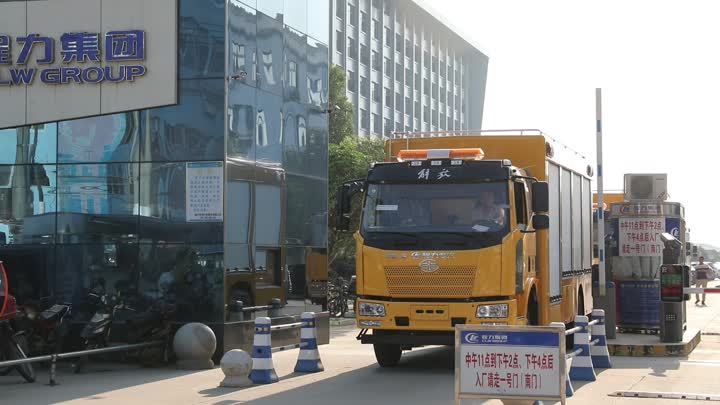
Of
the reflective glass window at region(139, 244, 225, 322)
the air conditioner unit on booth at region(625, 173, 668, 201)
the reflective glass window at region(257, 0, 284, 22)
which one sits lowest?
the reflective glass window at region(139, 244, 225, 322)

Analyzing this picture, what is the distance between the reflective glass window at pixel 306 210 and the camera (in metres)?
20.9

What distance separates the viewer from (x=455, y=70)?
4643 inches

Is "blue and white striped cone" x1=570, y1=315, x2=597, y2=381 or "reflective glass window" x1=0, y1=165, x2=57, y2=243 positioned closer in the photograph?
"blue and white striped cone" x1=570, y1=315, x2=597, y2=381

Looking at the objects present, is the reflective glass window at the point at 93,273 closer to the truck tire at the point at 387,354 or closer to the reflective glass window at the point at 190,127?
the reflective glass window at the point at 190,127

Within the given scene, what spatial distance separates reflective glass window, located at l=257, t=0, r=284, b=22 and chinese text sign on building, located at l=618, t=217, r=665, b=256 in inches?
326

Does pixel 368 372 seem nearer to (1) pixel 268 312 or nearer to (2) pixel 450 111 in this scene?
(1) pixel 268 312

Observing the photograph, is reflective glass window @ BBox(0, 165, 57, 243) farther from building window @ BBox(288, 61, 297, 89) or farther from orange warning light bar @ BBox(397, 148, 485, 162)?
orange warning light bar @ BBox(397, 148, 485, 162)

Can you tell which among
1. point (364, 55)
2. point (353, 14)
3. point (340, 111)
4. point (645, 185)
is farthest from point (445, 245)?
point (364, 55)

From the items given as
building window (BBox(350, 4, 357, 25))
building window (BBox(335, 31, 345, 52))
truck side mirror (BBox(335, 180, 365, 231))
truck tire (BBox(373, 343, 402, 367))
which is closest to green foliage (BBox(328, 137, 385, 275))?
truck tire (BBox(373, 343, 402, 367))

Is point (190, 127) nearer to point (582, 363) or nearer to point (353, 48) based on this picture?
point (582, 363)

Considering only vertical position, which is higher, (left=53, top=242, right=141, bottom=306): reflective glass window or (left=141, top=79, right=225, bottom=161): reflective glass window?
(left=141, top=79, right=225, bottom=161): reflective glass window

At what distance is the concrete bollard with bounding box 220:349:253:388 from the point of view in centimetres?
1512

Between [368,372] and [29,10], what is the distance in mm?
8152

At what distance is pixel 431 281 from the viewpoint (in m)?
15.9
